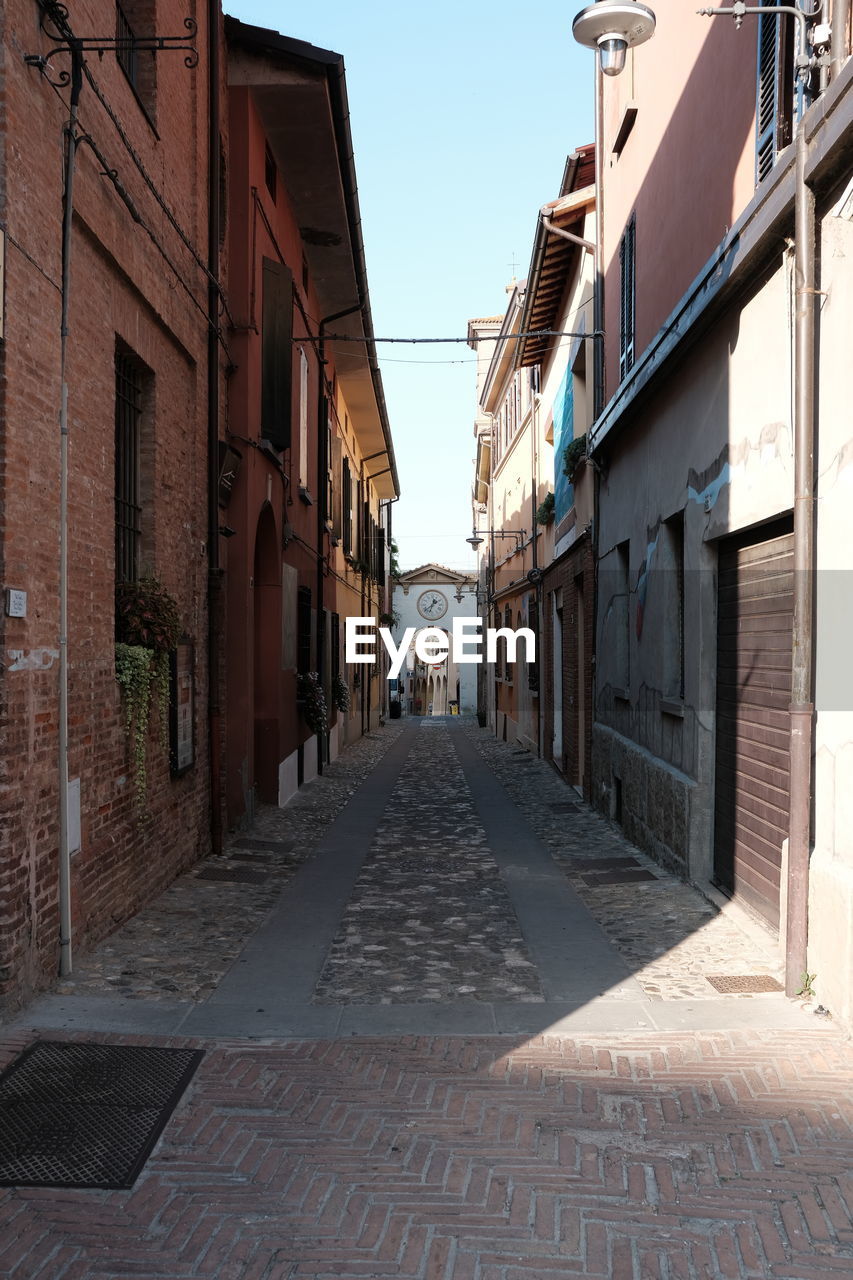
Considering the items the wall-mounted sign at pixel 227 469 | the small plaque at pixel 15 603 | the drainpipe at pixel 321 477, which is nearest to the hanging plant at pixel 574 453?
the drainpipe at pixel 321 477

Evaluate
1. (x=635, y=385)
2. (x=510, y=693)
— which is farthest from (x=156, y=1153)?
(x=510, y=693)

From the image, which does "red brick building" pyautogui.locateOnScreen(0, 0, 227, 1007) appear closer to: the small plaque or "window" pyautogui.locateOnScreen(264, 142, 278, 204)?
the small plaque

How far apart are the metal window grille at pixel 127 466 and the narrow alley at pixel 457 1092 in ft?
7.90

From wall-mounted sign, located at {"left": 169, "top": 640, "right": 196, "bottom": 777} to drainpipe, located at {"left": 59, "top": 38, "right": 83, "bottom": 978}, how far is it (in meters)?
2.38

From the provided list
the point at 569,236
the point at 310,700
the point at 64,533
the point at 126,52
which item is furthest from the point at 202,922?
the point at 569,236

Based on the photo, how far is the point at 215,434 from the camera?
945 centimetres

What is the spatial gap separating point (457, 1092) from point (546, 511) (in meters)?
14.7

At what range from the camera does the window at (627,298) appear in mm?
11086

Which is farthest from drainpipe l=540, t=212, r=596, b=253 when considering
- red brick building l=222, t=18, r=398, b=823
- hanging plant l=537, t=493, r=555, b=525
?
hanging plant l=537, t=493, r=555, b=525

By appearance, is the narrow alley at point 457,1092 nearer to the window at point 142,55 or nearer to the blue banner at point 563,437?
the window at point 142,55

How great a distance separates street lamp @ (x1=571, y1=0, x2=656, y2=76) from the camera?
276 inches

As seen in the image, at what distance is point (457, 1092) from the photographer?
13.8ft

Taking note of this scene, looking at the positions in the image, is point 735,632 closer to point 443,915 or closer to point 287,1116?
point 443,915
